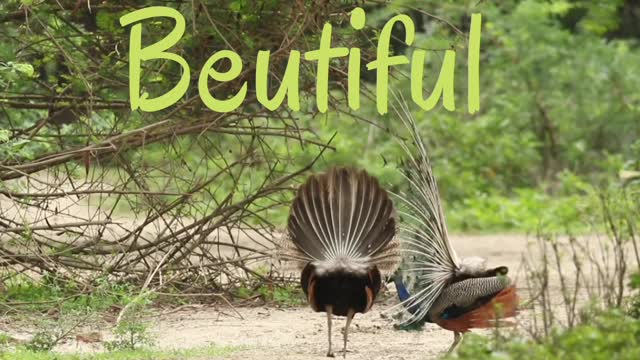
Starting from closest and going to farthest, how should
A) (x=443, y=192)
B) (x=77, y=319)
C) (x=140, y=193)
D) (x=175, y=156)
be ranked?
(x=77, y=319)
(x=140, y=193)
(x=175, y=156)
(x=443, y=192)

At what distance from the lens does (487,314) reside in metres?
7.33

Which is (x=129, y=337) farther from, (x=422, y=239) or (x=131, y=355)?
(x=422, y=239)

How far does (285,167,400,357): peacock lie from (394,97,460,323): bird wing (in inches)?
4.3

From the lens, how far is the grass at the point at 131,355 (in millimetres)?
7137

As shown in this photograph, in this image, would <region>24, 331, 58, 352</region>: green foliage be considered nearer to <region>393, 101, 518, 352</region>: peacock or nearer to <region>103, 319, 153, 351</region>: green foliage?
<region>103, 319, 153, 351</region>: green foliage

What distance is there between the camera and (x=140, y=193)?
896 cm

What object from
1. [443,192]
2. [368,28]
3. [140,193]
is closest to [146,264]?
[140,193]

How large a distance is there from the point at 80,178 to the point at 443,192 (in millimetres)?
9492

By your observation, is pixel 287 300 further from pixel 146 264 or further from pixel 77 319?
pixel 77 319

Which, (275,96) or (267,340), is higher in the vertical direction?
(275,96)

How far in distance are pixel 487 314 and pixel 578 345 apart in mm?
1966

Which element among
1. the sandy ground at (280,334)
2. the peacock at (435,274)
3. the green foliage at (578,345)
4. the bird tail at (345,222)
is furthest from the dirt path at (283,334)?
the green foliage at (578,345)

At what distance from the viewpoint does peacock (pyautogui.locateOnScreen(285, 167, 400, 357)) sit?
7.64 metres

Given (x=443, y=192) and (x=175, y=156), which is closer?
(x=175, y=156)
